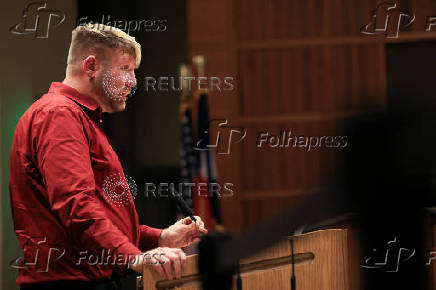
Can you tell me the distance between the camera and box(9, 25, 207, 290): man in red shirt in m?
1.22

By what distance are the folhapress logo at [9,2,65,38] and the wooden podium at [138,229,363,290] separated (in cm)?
124

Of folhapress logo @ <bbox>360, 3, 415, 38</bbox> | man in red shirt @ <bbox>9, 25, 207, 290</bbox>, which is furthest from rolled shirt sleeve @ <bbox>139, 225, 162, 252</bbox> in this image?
folhapress logo @ <bbox>360, 3, 415, 38</bbox>

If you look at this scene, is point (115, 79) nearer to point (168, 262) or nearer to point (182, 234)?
point (182, 234)

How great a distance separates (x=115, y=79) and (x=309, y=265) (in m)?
0.75

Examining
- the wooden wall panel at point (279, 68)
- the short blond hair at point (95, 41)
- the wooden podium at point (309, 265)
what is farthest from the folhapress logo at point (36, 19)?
the wooden podium at point (309, 265)

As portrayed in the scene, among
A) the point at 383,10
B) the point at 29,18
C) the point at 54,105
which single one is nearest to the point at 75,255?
the point at 54,105

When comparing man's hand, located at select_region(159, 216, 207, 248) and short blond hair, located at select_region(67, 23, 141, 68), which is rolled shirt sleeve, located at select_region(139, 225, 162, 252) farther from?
short blond hair, located at select_region(67, 23, 141, 68)

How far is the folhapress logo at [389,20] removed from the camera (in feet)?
9.84

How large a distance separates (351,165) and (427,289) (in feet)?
1.08

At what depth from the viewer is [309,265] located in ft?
4.73

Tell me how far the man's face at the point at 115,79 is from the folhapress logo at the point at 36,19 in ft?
2.21

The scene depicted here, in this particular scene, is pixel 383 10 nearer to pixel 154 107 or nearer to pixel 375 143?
pixel 154 107

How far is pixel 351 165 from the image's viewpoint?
58 centimetres

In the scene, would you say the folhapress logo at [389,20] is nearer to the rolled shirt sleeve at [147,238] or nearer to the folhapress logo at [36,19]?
the folhapress logo at [36,19]
